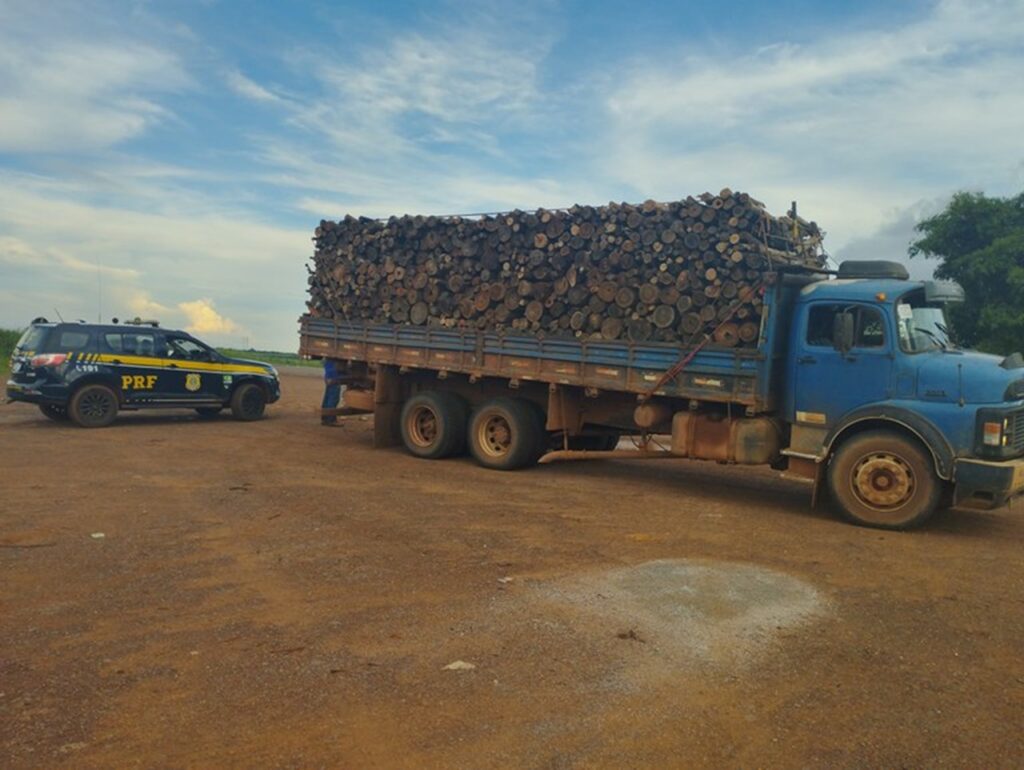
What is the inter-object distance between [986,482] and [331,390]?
11.2 meters

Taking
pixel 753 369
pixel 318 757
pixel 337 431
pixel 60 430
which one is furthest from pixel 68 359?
pixel 318 757

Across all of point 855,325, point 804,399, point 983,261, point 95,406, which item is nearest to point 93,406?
point 95,406

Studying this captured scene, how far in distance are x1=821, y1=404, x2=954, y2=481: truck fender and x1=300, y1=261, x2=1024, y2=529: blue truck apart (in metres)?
0.01

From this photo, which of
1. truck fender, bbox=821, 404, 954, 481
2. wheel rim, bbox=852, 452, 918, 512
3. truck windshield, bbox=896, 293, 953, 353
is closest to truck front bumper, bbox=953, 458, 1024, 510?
truck fender, bbox=821, 404, 954, 481

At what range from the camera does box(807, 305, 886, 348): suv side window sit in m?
8.94

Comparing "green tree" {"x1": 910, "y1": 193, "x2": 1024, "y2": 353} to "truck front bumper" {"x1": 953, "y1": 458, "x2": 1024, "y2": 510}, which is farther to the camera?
"green tree" {"x1": 910, "y1": 193, "x2": 1024, "y2": 353}

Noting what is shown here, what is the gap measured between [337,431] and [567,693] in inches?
490

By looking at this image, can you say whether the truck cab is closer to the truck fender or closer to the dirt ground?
the truck fender

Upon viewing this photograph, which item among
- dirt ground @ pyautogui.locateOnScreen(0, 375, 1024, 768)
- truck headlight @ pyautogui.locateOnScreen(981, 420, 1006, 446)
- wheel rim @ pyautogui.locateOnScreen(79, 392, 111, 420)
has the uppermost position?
truck headlight @ pyautogui.locateOnScreen(981, 420, 1006, 446)

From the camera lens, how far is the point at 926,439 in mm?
8234

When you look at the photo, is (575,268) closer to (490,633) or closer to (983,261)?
(490,633)

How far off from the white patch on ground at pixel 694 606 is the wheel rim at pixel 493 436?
18.3 feet

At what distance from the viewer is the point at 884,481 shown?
8500 mm

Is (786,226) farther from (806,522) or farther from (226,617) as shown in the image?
(226,617)
